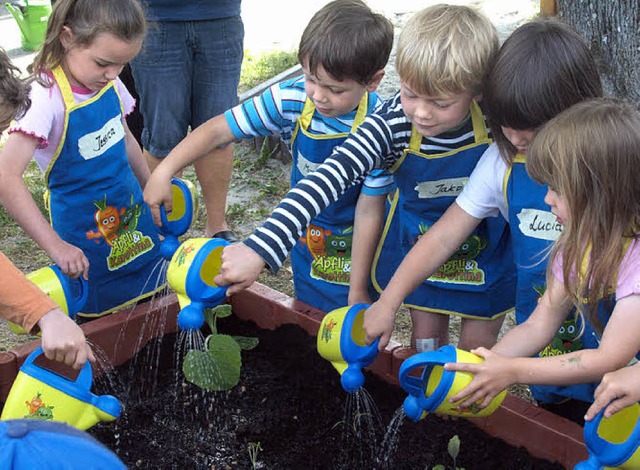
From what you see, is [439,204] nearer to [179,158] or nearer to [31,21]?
[179,158]

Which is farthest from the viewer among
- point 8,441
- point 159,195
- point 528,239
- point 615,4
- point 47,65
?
point 615,4

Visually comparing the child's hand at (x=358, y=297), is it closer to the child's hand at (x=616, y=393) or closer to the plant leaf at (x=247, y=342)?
the plant leaf at (x=247, y=342)

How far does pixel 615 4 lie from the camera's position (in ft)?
8.45

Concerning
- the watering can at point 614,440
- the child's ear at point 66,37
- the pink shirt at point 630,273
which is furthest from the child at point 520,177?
the child's ear at point 66,37

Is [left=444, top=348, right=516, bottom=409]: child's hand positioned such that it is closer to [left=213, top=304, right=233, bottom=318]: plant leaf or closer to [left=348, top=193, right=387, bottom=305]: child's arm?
[left=348, top=193, right=387, bottom=305]: child's arm

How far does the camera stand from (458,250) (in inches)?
89.1

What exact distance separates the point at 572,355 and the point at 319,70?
3.20 ft

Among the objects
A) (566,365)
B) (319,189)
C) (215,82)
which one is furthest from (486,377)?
(215,82)

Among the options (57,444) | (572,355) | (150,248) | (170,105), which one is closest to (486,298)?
(572,355)

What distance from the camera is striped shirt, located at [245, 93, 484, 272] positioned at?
192cm

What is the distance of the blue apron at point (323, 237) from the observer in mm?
2357

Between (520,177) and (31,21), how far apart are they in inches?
249

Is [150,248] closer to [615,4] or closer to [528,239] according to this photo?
[528,239]

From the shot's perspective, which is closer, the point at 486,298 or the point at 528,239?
the point at 528,239
